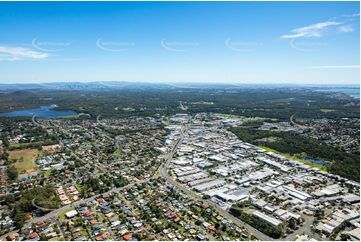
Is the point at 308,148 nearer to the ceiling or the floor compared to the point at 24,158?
nearer to the ceiling

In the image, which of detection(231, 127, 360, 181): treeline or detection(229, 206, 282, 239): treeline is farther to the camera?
detection(231, 127, 360, 181): treeline

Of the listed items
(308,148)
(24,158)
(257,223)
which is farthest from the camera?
(308,148)

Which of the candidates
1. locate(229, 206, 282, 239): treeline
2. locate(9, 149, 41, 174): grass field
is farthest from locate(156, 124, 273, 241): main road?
locate(9, 149, 41, 174): grass field

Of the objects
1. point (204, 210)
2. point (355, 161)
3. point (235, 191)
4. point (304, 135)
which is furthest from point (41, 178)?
point (304, 135)

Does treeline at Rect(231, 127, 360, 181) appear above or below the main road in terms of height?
above

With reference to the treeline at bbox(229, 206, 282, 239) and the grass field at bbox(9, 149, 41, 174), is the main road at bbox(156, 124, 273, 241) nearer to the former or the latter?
the treeline at bbox(229, 206, 282, 239)

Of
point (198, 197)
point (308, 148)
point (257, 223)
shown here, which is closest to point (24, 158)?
point (198, 197)

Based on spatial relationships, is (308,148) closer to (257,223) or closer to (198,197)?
(198,197)

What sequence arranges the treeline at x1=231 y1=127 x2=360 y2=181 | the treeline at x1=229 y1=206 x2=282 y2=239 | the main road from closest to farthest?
1. the treeline at x1=229 y1=206 x2=282 y2=239
2. the main road
3. the treeline at x1=231 y1=127 x2=360 y2=181
